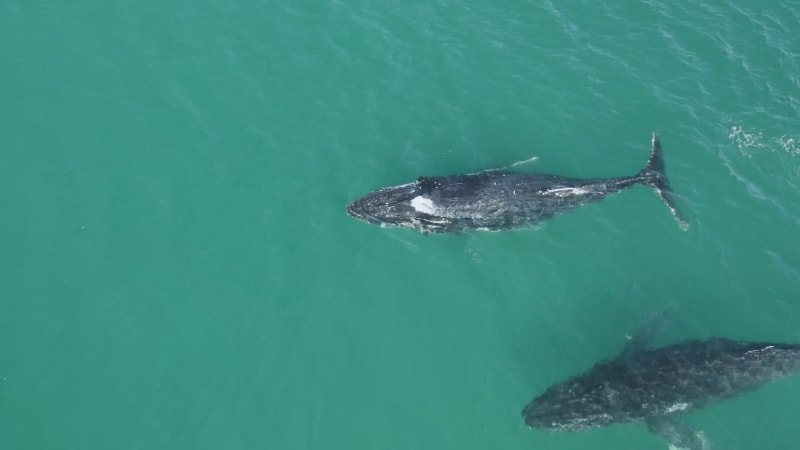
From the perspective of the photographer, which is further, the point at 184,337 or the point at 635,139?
the point at 635,139

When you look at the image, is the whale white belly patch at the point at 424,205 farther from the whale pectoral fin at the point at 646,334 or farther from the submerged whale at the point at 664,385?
the whale pectoral fin at the point at 646,334

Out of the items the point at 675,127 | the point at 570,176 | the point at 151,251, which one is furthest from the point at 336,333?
the point at 675,127

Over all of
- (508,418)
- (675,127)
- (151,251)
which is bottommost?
(508,418)

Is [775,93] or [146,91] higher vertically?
[775,93]

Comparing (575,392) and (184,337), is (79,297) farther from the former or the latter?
(575,392)

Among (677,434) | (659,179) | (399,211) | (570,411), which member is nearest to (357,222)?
(399,211)

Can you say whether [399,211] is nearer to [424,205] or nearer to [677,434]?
[424,205]

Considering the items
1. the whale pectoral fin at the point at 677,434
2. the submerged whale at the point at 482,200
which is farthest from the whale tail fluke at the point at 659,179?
the whale pectoral fin at the point at 677,434
